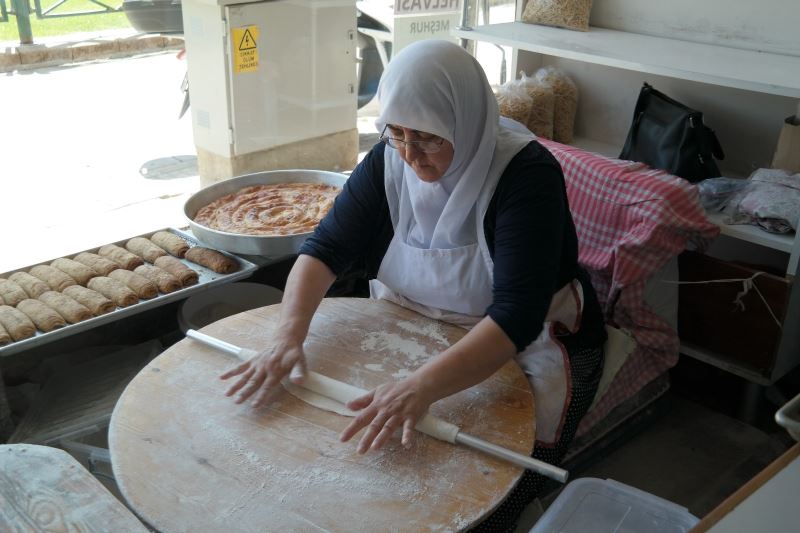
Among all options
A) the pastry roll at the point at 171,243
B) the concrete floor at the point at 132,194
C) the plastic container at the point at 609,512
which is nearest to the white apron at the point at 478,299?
the plastic container at the point at 609,512

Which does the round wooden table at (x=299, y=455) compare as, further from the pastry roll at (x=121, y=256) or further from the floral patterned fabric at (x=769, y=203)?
the floral patterned fabric at (x=769, y=203)

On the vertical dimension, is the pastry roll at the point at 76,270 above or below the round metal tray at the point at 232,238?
below

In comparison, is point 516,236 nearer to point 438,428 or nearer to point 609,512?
point 438,428

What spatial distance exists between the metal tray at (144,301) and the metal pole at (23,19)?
0.84 m

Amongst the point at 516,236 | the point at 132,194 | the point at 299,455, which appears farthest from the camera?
the point at 132,194

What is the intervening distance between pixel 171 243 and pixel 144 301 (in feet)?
1.30

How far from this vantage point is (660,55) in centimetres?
268

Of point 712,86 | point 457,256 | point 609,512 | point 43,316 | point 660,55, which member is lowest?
point 609,512

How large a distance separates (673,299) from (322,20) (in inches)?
76.7

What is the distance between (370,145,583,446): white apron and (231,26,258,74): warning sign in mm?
1466

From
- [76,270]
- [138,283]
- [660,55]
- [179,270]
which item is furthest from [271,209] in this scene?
[660,55]

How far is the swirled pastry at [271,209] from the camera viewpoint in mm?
2738

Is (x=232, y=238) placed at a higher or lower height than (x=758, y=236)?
lower

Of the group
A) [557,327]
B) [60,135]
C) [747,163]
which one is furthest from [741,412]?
[60,135]
